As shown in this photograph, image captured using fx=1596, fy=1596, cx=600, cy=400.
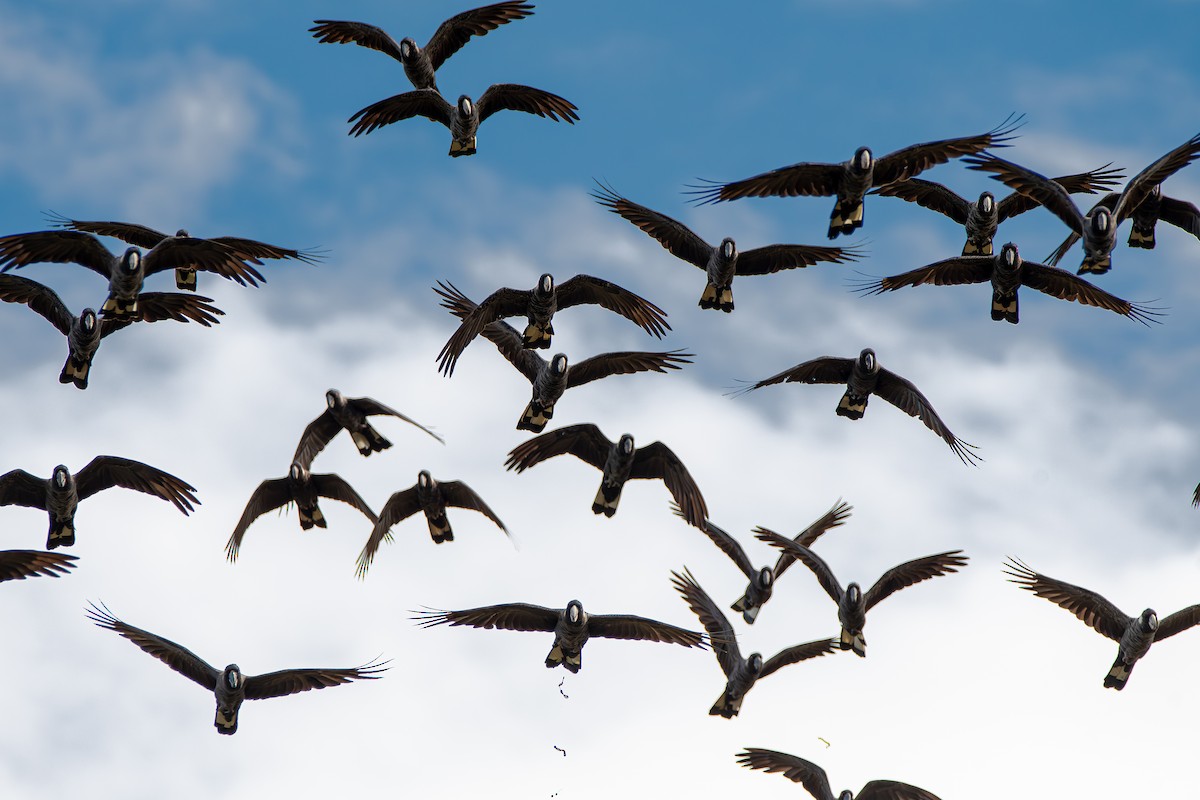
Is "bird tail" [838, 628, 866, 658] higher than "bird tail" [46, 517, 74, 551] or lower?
lower

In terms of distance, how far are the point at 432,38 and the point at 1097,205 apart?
10.5 metres

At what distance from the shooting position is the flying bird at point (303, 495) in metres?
25.1

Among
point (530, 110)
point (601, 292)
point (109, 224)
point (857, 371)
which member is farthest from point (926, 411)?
point (109, 224)

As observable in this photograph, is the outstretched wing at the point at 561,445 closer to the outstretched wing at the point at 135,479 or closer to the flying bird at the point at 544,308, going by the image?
the flying bird at the point at 544,308

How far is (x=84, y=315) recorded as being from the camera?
2309 cm

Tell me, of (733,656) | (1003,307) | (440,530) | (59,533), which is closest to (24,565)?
(59,533)

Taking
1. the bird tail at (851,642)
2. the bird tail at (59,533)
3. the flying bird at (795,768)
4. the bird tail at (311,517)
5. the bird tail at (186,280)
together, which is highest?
the bird tail at (186,280)

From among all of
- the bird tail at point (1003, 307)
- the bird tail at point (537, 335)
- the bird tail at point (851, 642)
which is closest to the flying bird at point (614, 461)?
the bird tail at point (537, 335)

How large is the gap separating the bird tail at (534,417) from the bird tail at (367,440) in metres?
2.34

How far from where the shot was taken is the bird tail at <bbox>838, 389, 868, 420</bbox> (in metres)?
24.7

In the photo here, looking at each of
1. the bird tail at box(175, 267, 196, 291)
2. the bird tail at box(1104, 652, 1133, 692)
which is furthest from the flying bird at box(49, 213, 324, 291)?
the bird tail at box(1104, 652, 1133, 692)

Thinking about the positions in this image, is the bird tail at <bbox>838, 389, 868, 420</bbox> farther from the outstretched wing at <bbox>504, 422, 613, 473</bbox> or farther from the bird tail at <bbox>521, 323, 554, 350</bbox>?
the bird tail at <bbox>521, 323, 554, 350</bbox>

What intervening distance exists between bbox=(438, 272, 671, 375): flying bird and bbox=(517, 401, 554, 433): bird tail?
3.00 feet

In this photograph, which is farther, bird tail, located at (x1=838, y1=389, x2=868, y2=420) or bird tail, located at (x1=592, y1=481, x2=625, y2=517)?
bird tail, located at (x1=838, y1=389, x2=868, y2=420)
